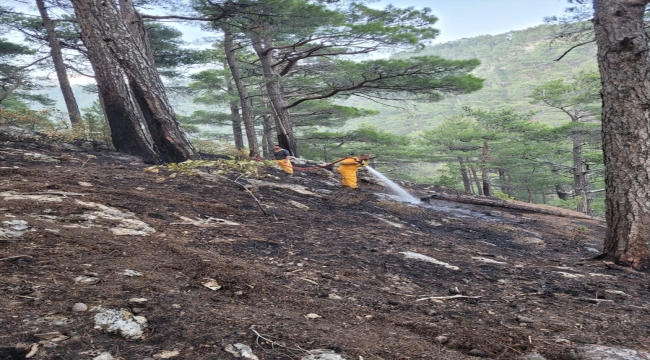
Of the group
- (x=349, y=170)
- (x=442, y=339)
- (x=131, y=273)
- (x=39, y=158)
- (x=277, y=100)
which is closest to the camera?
(x=442, y=339)

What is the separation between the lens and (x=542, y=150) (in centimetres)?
1695

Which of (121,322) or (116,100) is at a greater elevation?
(116,100)

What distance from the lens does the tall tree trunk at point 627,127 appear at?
12.7ft

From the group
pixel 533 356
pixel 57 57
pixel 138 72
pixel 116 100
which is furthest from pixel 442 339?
pixel 57 57

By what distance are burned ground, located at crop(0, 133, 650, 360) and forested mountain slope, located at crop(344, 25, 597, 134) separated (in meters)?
45.6

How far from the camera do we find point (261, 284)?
6.96 ft

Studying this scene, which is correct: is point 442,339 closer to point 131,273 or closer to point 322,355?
point 322,355

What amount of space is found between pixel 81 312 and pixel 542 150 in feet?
63.7

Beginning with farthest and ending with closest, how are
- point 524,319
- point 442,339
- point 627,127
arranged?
point 627,127
point 524,319
point 442,339

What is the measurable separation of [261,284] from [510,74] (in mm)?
74159

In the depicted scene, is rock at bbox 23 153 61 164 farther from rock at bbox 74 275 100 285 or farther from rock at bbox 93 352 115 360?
rock at bbox 93 352 115 360

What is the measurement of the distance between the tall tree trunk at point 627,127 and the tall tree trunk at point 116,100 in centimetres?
659

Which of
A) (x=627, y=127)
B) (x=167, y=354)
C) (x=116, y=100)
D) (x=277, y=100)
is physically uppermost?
(x=277, y=100)

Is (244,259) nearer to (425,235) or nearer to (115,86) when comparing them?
(425,235)
